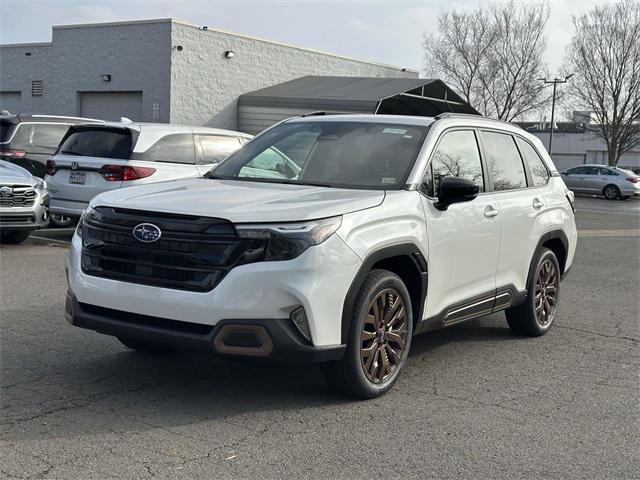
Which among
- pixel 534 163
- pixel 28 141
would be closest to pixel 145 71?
pixel 28 141

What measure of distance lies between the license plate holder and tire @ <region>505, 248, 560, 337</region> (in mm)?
6531

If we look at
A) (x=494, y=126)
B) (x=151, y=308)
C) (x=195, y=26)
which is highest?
(x=195, y=26)

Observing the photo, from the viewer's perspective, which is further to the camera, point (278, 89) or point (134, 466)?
point (278, 89)

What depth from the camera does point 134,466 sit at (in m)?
3.88

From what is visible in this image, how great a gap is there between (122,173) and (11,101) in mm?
25164

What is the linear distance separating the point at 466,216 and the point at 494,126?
4.15 feet

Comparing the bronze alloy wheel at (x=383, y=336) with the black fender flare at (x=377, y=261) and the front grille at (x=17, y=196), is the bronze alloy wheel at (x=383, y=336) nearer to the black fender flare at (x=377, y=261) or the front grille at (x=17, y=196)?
the black fender flare at (x=377, y=261)

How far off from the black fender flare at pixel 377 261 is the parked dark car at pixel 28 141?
929 cm

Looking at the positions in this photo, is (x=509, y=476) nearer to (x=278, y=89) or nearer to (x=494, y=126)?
(x=494, y=126)

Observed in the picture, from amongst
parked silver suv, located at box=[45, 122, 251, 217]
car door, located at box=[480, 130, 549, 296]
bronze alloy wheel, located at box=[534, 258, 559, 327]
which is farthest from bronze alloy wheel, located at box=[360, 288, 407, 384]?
parked silver suv, located at box=[45, 122, 251, 217]

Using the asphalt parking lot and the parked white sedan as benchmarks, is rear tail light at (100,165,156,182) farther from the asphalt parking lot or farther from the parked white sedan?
the parked white sedan

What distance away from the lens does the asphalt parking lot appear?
4016mm

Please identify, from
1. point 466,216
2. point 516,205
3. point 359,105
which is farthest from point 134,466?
point 359,105

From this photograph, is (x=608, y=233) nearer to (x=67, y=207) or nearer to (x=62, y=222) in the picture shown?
(x=62, y=222)
